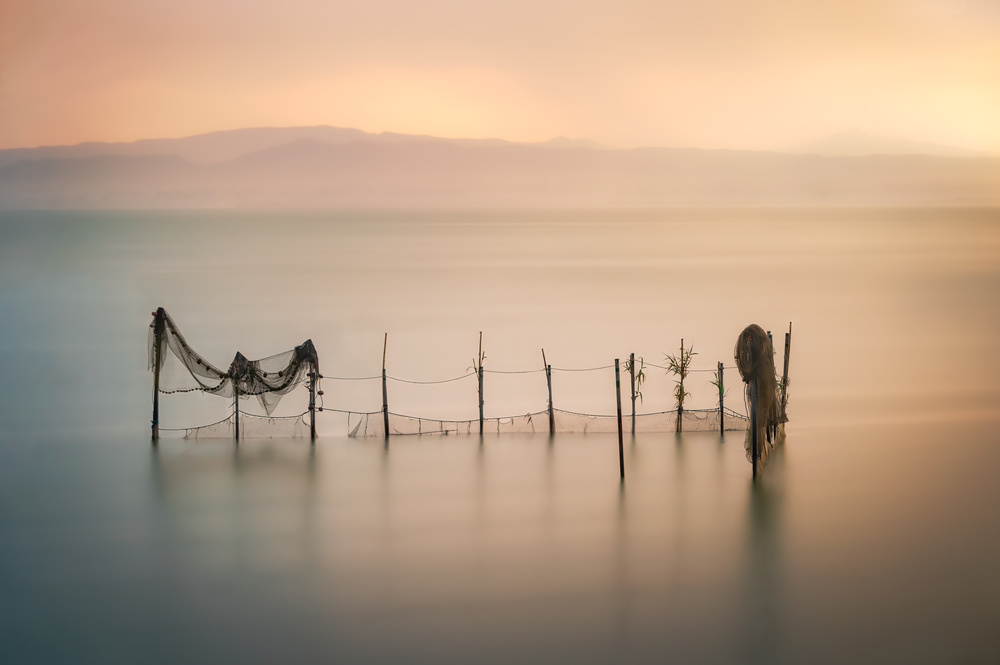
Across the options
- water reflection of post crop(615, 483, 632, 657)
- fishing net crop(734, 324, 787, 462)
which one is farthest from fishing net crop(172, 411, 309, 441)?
fishing net crop(734, 324, 787, 462)

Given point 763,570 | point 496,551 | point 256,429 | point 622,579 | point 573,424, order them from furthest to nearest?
point 573,424 → point 256,429 → point 496,551 → point 763,570 → point 622,579

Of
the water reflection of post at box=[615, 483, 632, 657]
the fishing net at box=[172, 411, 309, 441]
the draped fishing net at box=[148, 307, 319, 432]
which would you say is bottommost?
the water reflection of post at box=[615, 483, 632, 657]

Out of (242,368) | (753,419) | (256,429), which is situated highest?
(242,368)

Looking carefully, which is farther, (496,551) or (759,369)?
(759,369)

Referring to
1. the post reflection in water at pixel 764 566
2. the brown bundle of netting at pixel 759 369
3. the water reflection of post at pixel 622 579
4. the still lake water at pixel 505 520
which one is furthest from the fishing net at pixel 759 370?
the water reflection of post at pixel 622 579

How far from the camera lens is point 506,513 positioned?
8641 millimetres

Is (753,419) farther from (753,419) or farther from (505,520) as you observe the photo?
(505,520)

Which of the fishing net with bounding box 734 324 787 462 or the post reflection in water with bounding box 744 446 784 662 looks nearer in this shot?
the post reflection in water with bounding box 744 446 784 662

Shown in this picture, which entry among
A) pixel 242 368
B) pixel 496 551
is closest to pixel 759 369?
pixel 496 551

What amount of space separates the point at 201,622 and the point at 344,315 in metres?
17.6

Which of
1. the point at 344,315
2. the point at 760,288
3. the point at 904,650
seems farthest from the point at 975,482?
the point at 760,288

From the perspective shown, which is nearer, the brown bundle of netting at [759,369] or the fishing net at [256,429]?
the brown bundle of netting at [759,369]

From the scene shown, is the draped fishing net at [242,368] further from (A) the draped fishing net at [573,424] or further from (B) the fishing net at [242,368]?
(A) the draped fishing net at [573,424]

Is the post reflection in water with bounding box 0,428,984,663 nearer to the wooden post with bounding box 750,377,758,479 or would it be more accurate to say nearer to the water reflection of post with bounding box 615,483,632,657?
the water reflection of post with bounding box 615,483,632,657
